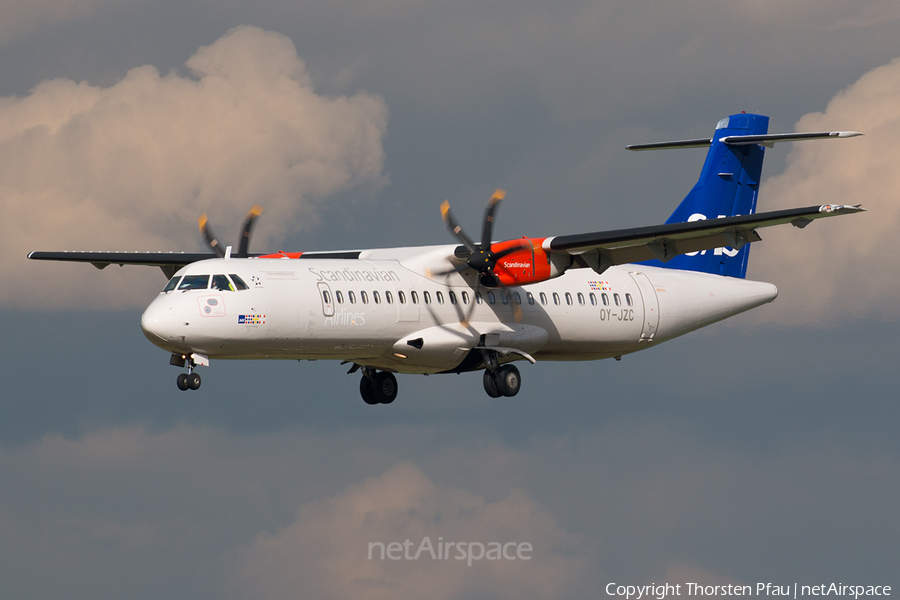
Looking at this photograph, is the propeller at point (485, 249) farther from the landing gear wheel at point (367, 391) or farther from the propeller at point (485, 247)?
the landing gear wheel at point (367, 391)

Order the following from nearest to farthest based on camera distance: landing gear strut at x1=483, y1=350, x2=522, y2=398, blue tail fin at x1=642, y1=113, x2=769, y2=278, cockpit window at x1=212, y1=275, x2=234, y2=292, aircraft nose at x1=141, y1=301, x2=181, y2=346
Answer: aircraft nose at x1=141, y1=301, x2=181, y2=346
cockpit window at x1=212, y1=275, x2=234, y2=292
landing gear strut at x1=483, y1=350, x2=522, y2=398
blue tail fin at x1=642, y1=113, x2=769, y2=278

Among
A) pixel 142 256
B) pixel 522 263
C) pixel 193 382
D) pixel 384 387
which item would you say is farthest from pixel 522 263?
pixel 142 256

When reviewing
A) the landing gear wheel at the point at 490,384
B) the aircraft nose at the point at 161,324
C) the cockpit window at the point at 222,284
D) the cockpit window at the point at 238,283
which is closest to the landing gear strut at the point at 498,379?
the landing gear wheel at the point at 490,384

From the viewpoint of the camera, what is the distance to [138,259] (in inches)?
1257

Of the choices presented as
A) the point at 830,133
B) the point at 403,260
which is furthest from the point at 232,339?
the point at 830,133

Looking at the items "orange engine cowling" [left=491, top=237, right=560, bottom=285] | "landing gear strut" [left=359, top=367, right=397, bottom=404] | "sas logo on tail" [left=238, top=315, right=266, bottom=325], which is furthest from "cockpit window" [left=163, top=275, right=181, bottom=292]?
"orange engine cowling" [left=491, top=237, right=560, bottom=285]

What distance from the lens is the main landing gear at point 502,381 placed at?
97.3 ft

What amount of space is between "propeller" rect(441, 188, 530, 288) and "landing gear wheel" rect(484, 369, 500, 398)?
2327 mm

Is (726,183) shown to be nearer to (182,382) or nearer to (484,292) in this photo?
(484,292)

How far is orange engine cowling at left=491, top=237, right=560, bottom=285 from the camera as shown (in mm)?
28703

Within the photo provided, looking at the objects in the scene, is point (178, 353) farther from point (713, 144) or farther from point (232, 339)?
point (713, 144)

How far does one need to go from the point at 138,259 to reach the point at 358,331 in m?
8.28

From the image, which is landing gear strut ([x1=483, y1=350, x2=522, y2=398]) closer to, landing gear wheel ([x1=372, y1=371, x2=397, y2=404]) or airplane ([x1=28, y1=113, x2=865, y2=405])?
airplane ([x1=28, y1=113, x2=865, y2=405])

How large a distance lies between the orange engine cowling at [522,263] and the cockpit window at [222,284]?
22.3 ft
